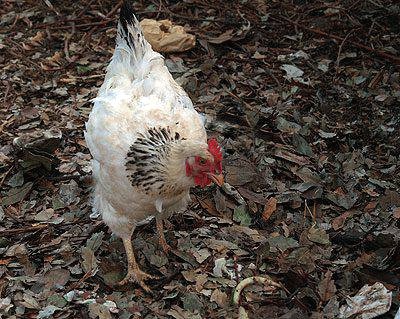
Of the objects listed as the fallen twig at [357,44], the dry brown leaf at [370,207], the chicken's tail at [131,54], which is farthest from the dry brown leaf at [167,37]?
the dry brown leaf at [370,207]

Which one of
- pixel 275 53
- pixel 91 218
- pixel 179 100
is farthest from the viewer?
pixel 275 53

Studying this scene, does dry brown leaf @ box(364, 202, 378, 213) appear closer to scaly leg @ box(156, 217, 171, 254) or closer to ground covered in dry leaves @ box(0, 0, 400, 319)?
ground covered in dry leaves @ box(0, 0, 400, 319)

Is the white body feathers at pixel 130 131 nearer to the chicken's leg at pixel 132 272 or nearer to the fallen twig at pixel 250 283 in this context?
the chicken's leg at pixel 132 272

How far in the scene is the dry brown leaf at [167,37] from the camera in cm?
593

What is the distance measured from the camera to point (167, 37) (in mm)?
5961

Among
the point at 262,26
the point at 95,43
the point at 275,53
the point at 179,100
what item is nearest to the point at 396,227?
the point at 179,100

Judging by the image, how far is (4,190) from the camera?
4.55 metres

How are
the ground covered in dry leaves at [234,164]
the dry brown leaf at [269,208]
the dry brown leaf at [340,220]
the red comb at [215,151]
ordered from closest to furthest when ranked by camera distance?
the red comb at [215,151]
the ground covered in dry leaves at [234,164]
the dry brown leaf at [340,220]
the dry brown leaf at [269,208]

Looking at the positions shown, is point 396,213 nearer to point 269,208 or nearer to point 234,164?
point 269,208

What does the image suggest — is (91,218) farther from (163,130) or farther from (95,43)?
(95,43)

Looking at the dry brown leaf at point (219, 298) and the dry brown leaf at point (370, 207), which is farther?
the dry brown leaf at point (370, 207)

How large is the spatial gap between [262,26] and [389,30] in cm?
124

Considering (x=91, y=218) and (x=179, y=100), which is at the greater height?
(x=179, y=100)

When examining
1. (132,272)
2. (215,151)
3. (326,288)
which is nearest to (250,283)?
(326,288)
